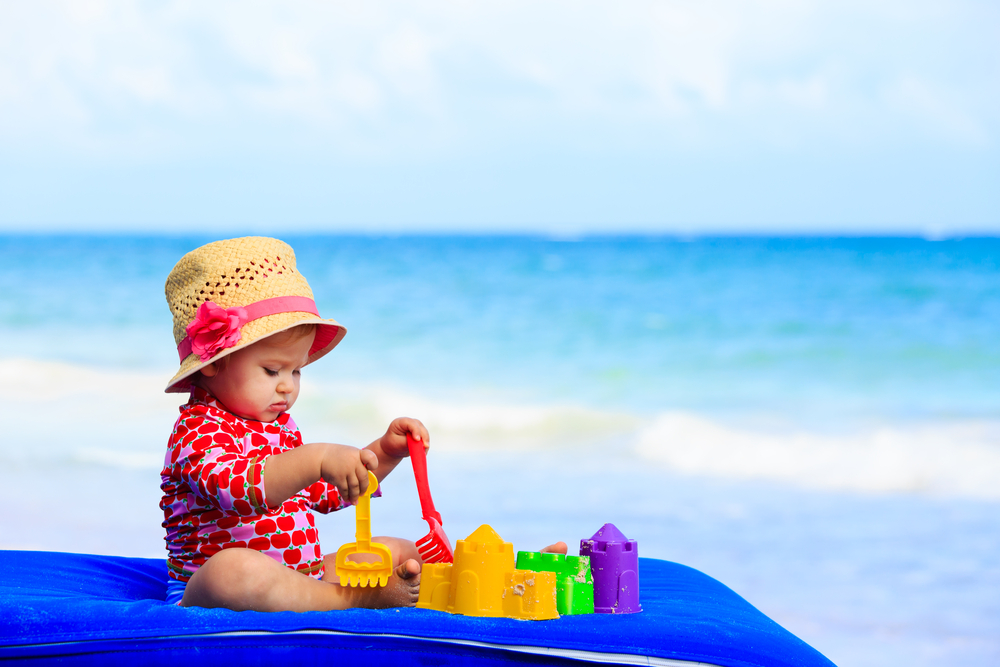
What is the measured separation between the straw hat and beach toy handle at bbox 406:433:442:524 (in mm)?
348

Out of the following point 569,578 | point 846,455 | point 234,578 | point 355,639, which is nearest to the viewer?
point 355,639

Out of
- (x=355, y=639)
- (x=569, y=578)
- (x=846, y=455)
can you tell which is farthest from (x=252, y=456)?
(x=846, y=455)

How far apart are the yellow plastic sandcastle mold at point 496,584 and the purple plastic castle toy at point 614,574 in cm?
13

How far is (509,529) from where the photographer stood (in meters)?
4.47

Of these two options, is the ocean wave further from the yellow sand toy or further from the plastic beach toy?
the yellow sand toy

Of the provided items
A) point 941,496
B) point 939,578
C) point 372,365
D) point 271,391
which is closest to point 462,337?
point 372,365

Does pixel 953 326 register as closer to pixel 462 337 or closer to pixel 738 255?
pixel 462 337

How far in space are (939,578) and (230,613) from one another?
2.92 m

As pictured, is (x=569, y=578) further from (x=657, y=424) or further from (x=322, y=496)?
(x=657, y=424)

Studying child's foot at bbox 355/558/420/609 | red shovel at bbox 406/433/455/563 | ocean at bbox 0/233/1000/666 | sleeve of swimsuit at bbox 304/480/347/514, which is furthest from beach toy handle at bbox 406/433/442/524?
ocean at bbox 0/233/1000/666

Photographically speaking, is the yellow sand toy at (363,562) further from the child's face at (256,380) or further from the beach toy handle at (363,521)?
the child's face at (256,380)

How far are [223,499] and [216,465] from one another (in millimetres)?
70

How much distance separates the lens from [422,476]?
219 centimetres

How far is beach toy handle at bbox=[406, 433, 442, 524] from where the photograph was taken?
2.19 m
